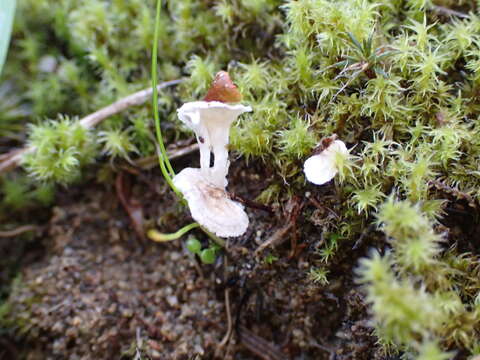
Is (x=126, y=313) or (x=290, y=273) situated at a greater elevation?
(x=290, y=273)

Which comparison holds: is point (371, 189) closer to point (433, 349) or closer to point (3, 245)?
point (433, 349)

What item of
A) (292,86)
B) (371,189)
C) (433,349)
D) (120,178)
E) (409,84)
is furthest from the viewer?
(120,178)

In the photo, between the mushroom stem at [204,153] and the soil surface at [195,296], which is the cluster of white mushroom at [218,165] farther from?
the soil surface at [195,296]

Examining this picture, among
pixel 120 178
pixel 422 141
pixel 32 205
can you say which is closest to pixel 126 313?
pixel 120 178

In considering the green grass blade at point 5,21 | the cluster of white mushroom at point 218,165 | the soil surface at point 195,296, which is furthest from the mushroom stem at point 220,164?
the green grass blade at point 5,21

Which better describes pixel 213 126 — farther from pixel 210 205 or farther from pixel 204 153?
pixel 210 205

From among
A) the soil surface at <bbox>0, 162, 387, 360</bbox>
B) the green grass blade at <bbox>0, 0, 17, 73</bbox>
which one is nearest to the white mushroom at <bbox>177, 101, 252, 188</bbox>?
the soil surface at <bbox>0, 162, 387, 360</bbox>
